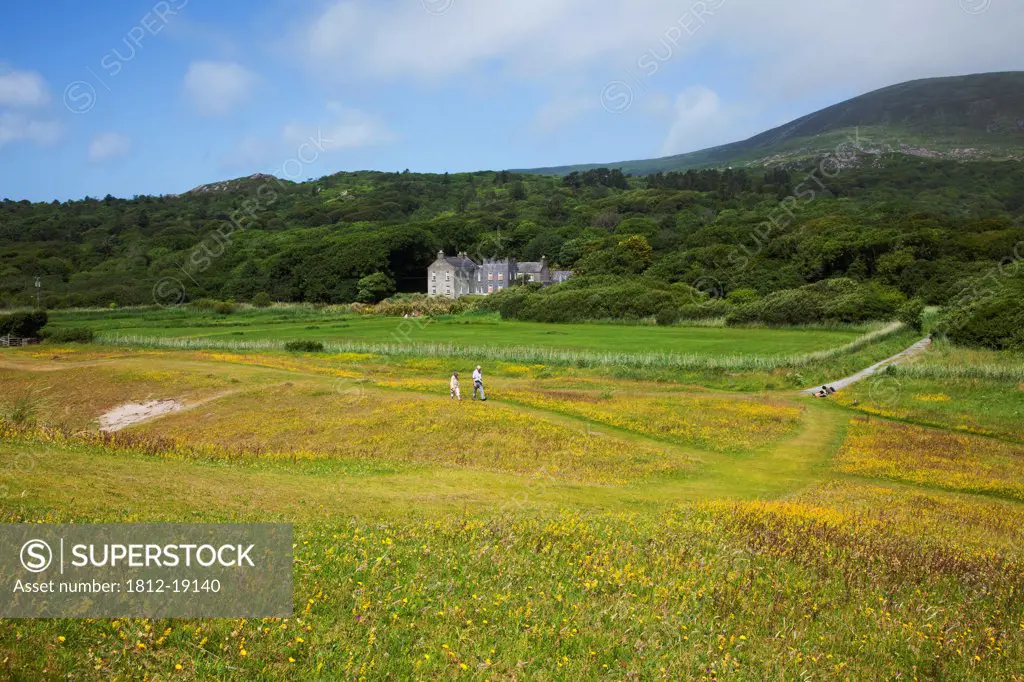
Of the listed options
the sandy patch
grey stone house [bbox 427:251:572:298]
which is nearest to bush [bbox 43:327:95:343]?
the sandy patch

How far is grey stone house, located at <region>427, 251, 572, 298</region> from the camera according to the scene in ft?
477

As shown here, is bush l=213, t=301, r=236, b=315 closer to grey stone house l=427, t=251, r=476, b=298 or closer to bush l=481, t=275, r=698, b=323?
bush l=481, t=275, r=698, b=323

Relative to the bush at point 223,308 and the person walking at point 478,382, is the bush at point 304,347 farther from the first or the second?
the bush at point 223,308

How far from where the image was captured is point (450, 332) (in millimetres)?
80562

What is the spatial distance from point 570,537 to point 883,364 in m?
46.8

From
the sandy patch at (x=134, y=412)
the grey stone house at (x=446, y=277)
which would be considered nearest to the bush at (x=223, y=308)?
the grey stone house at (x=446, y=277)

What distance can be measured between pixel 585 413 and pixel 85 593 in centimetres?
2722

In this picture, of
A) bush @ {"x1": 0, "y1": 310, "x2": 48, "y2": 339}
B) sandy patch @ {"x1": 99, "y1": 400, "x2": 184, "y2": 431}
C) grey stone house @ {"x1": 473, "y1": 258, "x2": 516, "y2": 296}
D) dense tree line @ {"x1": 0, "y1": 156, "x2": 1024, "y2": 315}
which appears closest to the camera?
sandy patch @ {"x1": 99, "y1": 400, "x2": 184, "y2": 431}

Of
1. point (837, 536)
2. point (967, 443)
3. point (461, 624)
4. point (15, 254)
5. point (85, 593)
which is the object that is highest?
point (15, 254)

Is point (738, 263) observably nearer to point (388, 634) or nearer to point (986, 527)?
point (986, 527)

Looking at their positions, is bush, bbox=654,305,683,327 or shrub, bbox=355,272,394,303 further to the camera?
shrub, bbox=355,272,394,303

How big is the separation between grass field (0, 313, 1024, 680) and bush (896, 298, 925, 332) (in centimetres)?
4936

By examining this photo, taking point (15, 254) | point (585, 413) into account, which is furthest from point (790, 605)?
point (15, 254)

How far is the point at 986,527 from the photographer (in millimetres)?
17469
